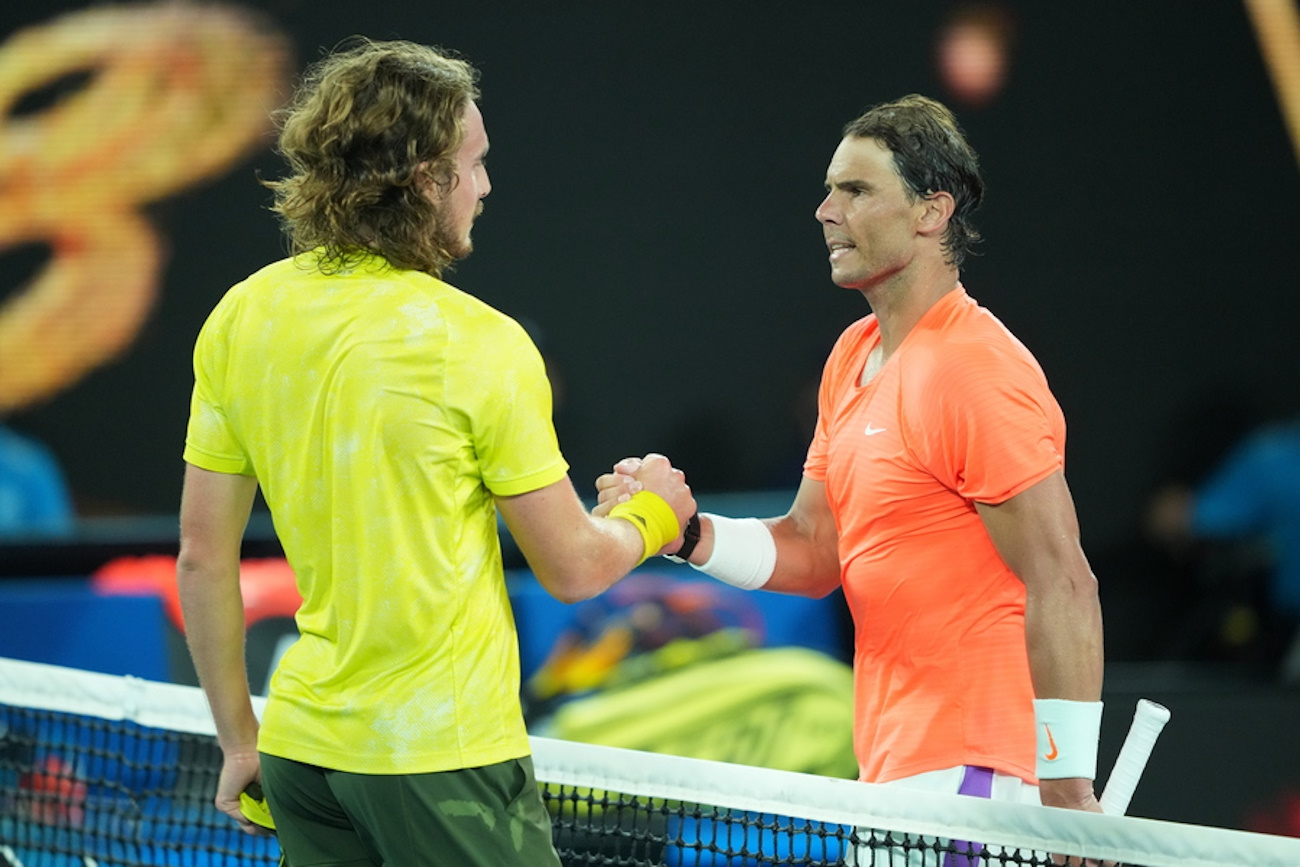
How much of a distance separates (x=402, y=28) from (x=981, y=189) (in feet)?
13.6

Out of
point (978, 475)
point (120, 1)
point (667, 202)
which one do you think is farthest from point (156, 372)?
point (978, 475)

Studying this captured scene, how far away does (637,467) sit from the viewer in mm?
2859

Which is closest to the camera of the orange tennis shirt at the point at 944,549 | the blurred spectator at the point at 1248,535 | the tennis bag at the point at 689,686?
the orange tennis shirt at the point at 944,549

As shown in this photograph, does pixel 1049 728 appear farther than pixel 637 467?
No

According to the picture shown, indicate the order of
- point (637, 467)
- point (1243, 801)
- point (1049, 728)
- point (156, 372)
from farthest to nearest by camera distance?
1. point (156, 372)
2. point (1243, 801)
3. point (637, 467)
4. point (1049, 728)

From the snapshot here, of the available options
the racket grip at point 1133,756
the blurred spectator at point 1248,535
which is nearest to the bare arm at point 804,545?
the racket grip at point 1133,756

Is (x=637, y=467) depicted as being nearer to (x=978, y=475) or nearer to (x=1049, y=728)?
(x=978, y=475)

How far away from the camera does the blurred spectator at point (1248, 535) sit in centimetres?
684

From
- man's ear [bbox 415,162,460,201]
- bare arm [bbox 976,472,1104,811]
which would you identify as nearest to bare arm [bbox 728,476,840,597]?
bare arm [bbox 976,472,1104,811]

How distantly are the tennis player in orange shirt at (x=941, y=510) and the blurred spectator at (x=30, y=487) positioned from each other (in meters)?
4.17

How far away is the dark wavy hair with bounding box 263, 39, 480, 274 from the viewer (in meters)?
2.08

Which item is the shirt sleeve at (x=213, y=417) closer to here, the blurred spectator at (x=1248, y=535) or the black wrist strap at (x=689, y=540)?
the black wrist strap at (x=689, y=540)

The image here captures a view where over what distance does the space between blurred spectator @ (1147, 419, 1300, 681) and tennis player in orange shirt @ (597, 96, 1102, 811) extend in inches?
166

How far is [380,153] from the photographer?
2078mm
